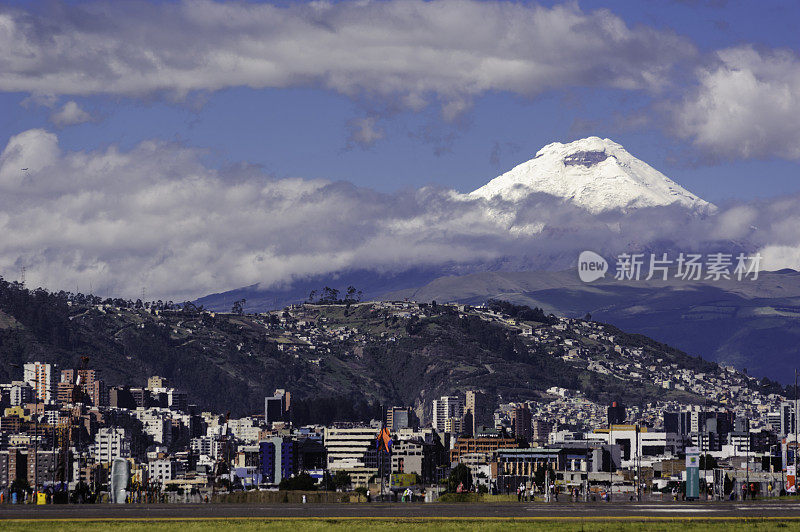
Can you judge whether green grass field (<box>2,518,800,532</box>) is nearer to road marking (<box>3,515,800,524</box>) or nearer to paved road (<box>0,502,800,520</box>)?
road marking (<box>3,515,800,524</box>)

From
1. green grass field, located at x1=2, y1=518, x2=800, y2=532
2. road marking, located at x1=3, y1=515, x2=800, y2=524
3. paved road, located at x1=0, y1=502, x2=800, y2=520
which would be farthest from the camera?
paved road, located at x1=0, y1=502, x2=800, y2=520

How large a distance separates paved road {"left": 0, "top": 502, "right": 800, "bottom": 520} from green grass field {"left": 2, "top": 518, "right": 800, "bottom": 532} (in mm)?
3895

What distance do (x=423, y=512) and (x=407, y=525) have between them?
14.3 metres

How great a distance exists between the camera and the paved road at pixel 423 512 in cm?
9906

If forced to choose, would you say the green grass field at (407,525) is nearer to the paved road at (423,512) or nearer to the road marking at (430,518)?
the road marking at (430,518)

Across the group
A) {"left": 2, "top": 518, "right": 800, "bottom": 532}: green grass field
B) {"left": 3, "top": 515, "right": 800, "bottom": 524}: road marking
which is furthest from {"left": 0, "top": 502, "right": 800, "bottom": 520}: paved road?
{"left": 2, "top": 518, "right": 800, "bottom": 532}: green grass field

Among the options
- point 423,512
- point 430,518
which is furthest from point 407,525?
point 423,512

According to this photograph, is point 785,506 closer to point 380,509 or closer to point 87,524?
point 380,509

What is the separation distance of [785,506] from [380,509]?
103 feet

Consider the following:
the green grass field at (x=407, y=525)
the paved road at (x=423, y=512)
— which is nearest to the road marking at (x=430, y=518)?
the paved road at (x=423, y=512)

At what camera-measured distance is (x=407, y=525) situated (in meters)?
90.4

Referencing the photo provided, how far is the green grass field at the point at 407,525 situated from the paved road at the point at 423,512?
389cm

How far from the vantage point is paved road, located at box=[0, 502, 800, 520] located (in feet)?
325

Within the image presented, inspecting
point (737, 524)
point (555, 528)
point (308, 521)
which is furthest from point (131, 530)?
point (737, 524)
